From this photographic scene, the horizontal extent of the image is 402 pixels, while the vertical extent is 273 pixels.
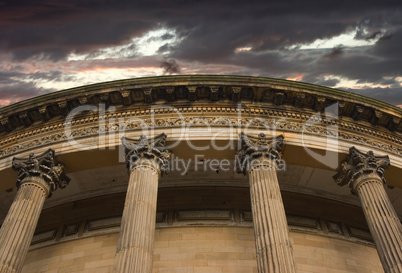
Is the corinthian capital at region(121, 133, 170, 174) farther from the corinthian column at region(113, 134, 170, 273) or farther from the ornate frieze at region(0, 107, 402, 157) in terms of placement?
the ornate frieze at region(0, 107, 402, 157)

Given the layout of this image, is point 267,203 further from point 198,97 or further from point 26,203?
point 26,203

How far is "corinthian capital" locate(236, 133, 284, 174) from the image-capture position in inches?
769

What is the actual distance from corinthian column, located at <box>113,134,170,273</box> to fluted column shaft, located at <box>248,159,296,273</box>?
3590 millimetres

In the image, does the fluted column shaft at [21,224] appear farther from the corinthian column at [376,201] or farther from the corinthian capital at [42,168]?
the corinthian column at [376,201]

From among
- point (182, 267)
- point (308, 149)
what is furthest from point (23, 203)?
point (308, 149)

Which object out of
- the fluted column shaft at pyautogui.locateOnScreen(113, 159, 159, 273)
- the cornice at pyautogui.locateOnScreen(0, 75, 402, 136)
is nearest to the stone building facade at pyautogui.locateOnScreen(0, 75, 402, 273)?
the cornice at pyautogui.locateOnScreen(0, 75, 402, 136)

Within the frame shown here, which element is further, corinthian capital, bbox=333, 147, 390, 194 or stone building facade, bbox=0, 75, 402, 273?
stone building facade, bbox=0, 75, 402, 273

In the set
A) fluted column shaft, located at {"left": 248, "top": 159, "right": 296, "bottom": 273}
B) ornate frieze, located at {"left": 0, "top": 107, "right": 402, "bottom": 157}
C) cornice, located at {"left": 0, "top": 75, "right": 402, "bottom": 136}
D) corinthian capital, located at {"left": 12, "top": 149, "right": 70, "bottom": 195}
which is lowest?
fluted column shaft, located at {"left": 248, "top": 159, "right": 296, "bottom": 273}

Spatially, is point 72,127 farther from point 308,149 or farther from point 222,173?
point 308,149

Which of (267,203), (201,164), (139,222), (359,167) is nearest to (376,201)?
(359,167)

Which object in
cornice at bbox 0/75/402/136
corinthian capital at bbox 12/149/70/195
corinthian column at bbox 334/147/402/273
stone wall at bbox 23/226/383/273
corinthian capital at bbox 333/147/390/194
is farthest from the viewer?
cornice at bbox 0/75/402/136

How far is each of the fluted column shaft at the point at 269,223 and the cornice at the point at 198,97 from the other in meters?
4.70

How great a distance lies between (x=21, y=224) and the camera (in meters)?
17.3

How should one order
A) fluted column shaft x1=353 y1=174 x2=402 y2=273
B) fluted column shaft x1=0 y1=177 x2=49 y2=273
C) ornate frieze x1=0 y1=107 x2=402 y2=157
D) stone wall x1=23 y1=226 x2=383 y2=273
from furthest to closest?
ornate frieze x1=0 y1=107 x2=402 y2=157 → stone wall x1=23 y1=226 x2=383 y2=273 → fluted column shaft x1=353 y1=174 x2=402 y2=273 → fluted column shaft x1=0 y1=177 x2=49 y2=273
